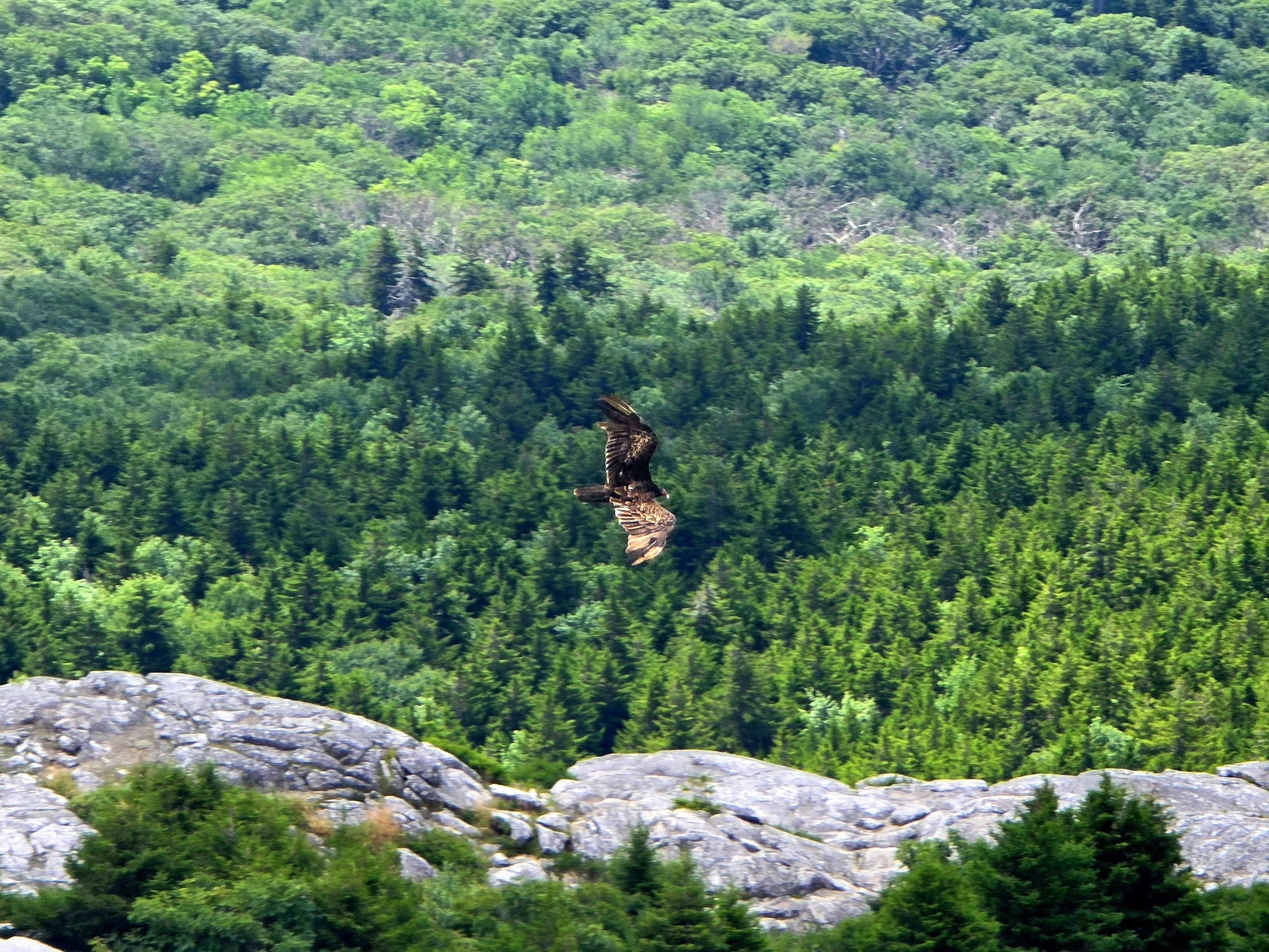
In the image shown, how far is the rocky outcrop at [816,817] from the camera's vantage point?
199ft

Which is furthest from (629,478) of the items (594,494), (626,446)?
(594,494)

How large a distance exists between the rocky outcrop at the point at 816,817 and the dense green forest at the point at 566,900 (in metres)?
4.24

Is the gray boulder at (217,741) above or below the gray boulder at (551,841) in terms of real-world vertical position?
above

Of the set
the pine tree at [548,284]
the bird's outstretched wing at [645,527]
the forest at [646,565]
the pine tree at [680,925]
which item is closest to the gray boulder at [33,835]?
the forest at [646,565]

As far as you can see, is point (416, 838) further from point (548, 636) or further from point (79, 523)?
point (79, 523)

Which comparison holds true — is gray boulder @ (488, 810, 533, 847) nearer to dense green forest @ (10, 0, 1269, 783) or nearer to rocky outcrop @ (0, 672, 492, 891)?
rocky outcrop @ (0, 672, 492, 891)

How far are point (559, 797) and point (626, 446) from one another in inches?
1043

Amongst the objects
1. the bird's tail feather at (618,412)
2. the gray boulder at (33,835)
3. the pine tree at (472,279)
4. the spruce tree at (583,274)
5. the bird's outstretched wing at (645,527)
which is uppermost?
the bird's tail feather at (618,412)

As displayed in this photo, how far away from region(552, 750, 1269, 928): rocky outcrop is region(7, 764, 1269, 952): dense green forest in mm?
4242

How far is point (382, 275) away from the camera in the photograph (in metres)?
143

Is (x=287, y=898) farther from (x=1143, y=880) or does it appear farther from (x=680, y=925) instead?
(x=1143, y=880)

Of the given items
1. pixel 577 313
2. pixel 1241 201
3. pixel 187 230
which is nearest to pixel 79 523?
pixel 577 313

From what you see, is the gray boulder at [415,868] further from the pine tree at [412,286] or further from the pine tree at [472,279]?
the pine tree at [412,286]

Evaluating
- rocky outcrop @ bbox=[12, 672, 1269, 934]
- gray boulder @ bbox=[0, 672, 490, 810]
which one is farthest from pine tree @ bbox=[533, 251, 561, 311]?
gray boulder @ bbox=[0, 672, 490, 810]
